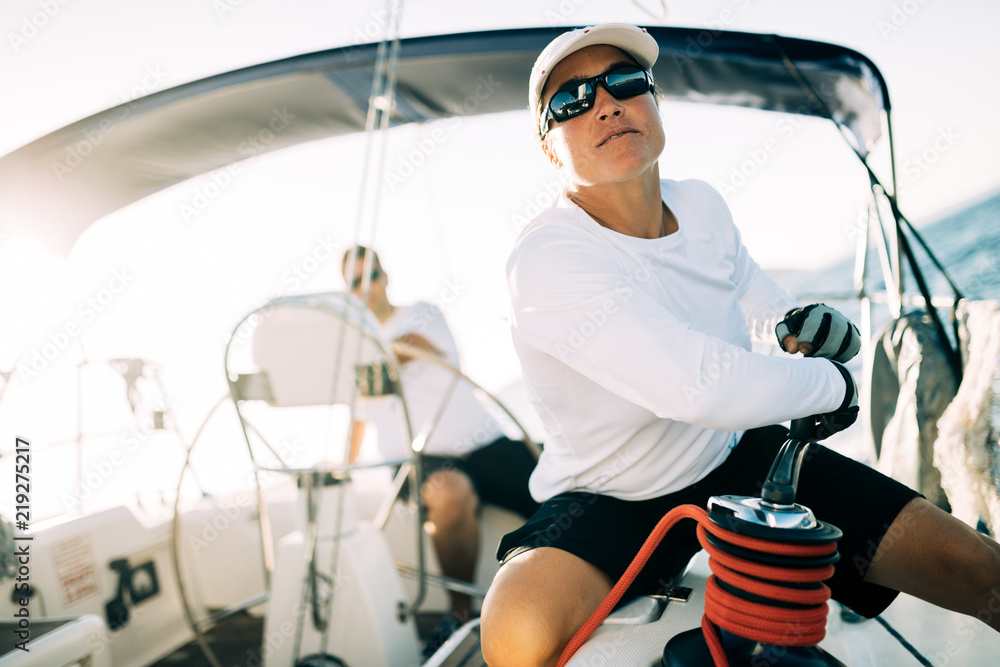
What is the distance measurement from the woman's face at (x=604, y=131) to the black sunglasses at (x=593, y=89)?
10 mm

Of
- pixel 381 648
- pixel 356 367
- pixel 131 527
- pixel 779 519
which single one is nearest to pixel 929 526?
pixel 779 519

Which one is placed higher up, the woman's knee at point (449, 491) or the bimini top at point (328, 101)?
the bimini top at point (328, 101)

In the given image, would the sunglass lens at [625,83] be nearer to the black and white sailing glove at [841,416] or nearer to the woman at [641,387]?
the woman at [641,387]

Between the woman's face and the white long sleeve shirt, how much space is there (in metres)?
0.09

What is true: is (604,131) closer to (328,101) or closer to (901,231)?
(901,231)

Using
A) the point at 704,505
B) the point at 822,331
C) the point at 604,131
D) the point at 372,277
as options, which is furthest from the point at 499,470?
the point at 822,331

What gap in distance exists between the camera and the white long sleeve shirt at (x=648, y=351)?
2.72ft

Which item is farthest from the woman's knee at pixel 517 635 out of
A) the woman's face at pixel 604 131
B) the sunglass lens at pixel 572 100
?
the sunglass lens at pixel 572 100

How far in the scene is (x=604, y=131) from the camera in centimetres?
113

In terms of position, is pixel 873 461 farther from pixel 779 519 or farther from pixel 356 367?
pixel 356 367

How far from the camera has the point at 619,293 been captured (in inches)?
35.8

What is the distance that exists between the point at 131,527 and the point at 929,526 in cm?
249

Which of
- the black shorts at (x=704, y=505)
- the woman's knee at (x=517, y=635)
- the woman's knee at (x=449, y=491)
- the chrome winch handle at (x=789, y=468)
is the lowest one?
the woman's knee at (x=449, y=491)

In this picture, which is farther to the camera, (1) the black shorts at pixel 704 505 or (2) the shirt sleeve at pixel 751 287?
(2) the shirt sleeve at pixel 751 287
